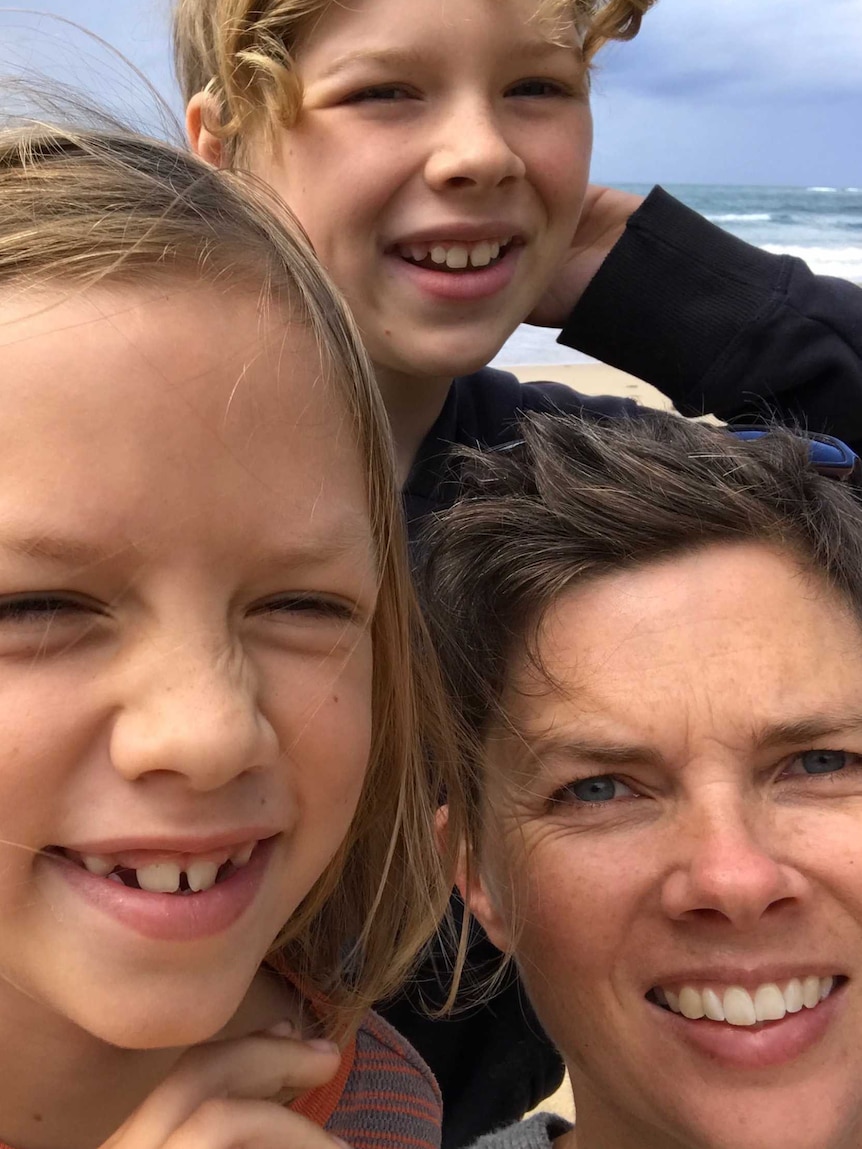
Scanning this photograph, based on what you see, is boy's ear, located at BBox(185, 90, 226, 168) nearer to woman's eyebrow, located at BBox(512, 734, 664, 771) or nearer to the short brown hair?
the short brown hair

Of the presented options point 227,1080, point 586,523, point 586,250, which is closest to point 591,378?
point 586,250

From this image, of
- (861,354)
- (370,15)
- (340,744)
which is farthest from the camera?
(861,354)

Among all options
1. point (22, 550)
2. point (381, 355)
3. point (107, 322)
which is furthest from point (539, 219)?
point (22, 550)

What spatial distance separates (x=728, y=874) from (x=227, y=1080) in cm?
73

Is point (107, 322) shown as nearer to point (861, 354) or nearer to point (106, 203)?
point (106, 203)

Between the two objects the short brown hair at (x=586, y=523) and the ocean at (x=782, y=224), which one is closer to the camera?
the short brown hair at (x=586, y=523)

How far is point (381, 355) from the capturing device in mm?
2514

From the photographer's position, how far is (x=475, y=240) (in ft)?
8.18

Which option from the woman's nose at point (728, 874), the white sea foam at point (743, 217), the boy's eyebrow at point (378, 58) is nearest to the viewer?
the woman's nose at point (728, 874)

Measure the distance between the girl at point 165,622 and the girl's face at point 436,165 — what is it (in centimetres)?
83

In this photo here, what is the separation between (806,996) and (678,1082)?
228 mm

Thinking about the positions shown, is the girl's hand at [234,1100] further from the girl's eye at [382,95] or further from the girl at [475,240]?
the girl's eye at [382,95]

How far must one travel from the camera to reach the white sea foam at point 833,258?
16758 mm

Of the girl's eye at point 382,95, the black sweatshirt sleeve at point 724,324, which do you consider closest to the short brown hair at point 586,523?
the black sweatshirt sleeve at point 724,324
